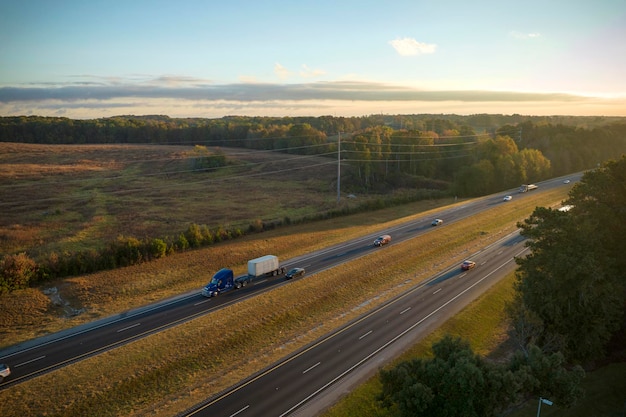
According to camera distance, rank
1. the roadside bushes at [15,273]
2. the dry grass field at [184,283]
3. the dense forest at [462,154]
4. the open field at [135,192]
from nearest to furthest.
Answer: the dry grass field at [184,283]
the roadside bushes at [15,273]
the open field at [135,192]
the dense forest at [462,154]

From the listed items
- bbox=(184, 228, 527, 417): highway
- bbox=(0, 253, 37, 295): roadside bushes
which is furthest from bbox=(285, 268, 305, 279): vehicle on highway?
bbox=(0, 253, 37, 295): roadside bushes

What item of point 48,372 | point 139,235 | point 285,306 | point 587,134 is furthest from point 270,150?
point 48,372

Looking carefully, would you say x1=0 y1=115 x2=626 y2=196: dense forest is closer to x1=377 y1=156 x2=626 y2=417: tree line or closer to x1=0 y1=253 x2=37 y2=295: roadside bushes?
x1=377 y1=156 x2=626 y2=417: tree line

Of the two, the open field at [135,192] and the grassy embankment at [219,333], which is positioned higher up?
the open field at [135,192]

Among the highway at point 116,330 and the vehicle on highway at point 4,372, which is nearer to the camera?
the vehicle on highway at point 4,372

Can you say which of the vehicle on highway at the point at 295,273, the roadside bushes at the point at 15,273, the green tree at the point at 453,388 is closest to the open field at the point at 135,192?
the roadside bushes at the point at 15,273

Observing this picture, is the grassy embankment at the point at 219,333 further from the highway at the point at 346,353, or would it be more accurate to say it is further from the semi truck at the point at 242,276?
the semi truck at the point at 242,276

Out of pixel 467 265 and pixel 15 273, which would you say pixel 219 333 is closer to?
pixel 15 273
